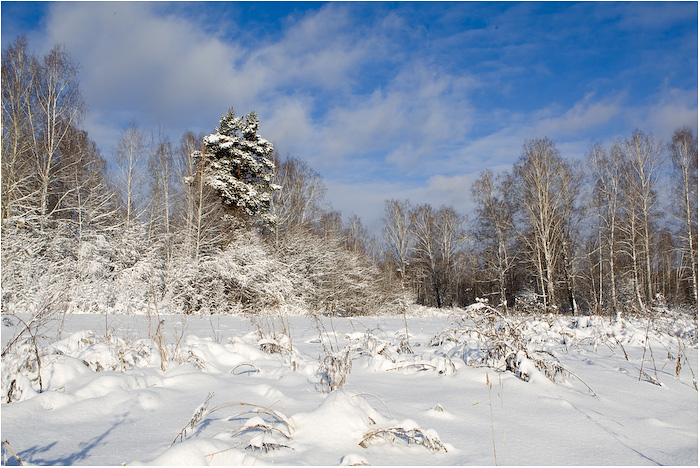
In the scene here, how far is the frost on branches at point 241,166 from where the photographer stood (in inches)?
737

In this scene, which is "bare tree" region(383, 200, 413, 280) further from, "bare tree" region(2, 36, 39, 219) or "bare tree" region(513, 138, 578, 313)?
"bare tree" region(2, 36, 39, 219)

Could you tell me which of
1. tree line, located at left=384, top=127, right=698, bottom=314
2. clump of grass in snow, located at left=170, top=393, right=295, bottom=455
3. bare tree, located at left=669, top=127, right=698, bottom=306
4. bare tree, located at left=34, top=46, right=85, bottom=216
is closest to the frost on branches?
bare tree, located at left=34, top=46, right=85, bottom=216

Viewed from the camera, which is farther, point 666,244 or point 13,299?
point 666,244

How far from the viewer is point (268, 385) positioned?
260cm

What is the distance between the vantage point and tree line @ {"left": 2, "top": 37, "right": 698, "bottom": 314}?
13250 millimetres

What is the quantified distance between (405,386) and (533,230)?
1906 centimetres

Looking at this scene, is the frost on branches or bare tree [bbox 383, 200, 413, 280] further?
bare tree [bbox 383, 200, 413, 280]

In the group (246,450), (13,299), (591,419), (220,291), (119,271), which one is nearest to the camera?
(246,450)

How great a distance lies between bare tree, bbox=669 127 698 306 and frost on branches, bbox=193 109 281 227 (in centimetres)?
1914

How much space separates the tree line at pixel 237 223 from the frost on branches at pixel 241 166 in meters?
0.07

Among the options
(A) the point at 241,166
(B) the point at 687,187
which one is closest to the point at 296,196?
(A) the point at 241,166

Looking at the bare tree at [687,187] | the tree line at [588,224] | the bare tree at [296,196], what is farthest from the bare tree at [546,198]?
the bare tree at [296,196]

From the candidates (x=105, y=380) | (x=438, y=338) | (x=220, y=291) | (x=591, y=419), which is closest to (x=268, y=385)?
(x=105, y=380)

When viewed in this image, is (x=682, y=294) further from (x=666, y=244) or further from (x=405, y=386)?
(x=405, y=386)
